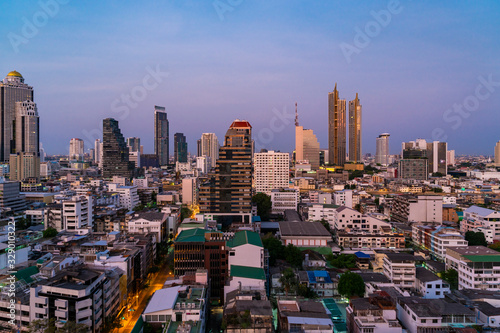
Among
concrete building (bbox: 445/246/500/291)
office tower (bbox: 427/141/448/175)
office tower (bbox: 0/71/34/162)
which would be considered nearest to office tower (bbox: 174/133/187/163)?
office tower (bbox: 0/71/34/162)

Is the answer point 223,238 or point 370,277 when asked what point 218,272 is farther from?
point 370,277

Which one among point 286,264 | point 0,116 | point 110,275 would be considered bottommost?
point 286,264

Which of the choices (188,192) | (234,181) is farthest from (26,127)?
(234,181)

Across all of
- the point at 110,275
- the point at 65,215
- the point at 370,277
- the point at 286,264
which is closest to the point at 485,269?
the point at 370,277

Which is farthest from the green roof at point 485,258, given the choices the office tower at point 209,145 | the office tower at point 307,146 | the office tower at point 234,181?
the office tower at point 209,145

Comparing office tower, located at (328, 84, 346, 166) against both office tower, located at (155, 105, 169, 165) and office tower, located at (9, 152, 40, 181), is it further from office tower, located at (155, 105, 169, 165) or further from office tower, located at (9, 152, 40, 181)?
office tower, located at (9, 152, 40, 181)

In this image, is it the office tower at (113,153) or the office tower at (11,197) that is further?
the office tower at (113,153)

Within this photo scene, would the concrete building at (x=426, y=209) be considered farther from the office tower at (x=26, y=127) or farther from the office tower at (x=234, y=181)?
the office tower at (x=26, y=127)
